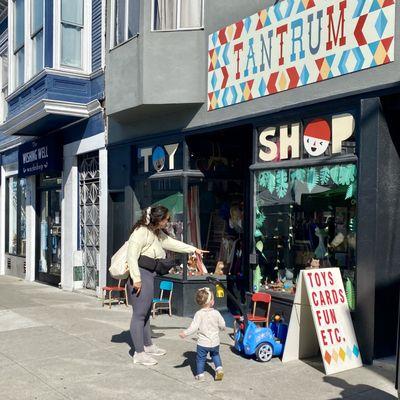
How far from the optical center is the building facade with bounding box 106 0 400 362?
5.89 m

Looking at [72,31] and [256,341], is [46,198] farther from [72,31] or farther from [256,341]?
[256,341]

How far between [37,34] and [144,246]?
28.0 ft

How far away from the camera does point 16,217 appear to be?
15.9m

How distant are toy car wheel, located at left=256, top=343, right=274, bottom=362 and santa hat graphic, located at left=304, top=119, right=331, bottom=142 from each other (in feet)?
8.32

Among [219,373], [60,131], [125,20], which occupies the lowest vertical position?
[219,373]

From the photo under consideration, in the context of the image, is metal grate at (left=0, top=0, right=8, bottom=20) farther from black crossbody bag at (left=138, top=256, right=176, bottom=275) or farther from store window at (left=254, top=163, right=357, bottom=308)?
black crossbody bag at (left=138, top=256, right=176, bottom=275)

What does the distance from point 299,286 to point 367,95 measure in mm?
2234

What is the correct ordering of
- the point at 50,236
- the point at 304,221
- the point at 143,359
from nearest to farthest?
the point at 143,359 → the point at 304,221 → the point at 50,236

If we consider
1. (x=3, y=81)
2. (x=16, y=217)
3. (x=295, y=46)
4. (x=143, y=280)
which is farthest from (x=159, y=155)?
(x=3, y=81)

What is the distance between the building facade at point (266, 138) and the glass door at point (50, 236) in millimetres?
2902

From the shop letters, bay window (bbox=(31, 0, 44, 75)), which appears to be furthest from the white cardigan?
bay window (bbox=(31, 0, 44, 75))

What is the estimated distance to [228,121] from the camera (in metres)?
7.91

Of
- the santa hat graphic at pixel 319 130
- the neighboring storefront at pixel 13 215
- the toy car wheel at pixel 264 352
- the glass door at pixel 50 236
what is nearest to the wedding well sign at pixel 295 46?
the santa hat graphic at pixel 319 130

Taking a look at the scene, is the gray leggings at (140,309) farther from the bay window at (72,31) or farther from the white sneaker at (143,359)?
the bay window at (72,31)
